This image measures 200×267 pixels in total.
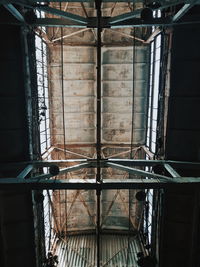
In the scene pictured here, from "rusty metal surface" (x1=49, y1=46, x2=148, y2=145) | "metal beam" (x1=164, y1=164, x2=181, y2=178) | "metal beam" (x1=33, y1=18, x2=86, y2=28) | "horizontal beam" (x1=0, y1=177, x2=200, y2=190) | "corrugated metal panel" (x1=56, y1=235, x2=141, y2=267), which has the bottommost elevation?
"corrugated metal panel" (x1=56, y1=235, x2=141, y2=267)

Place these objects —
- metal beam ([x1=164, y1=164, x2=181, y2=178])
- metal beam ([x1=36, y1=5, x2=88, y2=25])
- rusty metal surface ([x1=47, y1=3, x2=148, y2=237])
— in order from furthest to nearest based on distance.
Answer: rusty metal surface ([x1=47, y1=3, x2=148, y2=237]) < metal beam ([x1=164, y1=164, x2=181, y2=178]) < metal beam ([x1=36, y1=5, x2=88, y2=25])

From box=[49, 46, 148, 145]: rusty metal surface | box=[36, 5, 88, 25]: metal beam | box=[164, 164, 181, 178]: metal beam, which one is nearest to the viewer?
box=[36, 5, 88, 25]: metal beam

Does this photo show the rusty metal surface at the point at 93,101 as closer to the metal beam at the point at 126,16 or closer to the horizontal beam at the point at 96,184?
the metal beam at the point at 126,16

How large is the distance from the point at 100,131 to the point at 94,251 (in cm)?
1150

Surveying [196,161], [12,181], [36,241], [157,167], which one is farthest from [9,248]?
[196,161]

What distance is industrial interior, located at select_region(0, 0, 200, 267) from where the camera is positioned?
9758 mm

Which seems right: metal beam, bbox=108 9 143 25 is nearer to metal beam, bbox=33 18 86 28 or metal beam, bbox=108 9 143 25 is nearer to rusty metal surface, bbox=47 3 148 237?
metal beam, bbox=33 18 86 28

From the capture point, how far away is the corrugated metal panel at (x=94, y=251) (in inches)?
654

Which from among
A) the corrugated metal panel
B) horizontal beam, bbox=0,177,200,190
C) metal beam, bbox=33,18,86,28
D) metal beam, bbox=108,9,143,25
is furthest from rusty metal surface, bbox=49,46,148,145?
horizontal beam, bbox=0,177,200,190

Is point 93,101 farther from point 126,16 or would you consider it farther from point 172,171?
point 172,171

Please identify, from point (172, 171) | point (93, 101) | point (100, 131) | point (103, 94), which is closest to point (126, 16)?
point (100, 131)

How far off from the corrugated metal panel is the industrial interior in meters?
0.08

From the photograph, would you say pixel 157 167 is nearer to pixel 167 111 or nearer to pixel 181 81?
pixel 167 111

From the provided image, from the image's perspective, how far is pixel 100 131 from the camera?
10.8 metres
